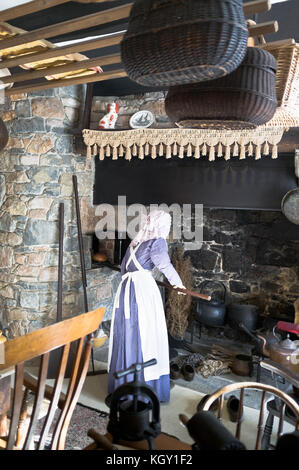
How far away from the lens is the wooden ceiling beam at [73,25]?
1.86m

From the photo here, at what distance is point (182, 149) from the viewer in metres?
3.37

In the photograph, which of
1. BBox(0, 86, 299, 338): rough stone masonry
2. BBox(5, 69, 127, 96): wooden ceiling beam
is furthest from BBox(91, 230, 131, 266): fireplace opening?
BBox(5, 69, 127, 96): wooden ceiling beam

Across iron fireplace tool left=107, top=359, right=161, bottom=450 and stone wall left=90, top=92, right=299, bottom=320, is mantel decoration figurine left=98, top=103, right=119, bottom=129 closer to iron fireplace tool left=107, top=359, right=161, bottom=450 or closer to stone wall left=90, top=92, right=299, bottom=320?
stone wall left=90, top=92, right=299, bottom=320

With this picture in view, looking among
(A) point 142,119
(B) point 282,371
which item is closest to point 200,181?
(A) point 142,119

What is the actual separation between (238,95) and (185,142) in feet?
6.34

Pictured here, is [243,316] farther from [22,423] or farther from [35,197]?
[22,423]

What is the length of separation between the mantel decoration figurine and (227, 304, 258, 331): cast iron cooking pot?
2274mm

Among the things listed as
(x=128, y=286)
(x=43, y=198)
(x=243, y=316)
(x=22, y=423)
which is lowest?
(x=243, y=316)

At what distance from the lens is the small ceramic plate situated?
3.62m

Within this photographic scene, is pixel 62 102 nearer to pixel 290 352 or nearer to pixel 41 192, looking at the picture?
pixel 41 192

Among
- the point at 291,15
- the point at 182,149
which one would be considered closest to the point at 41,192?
the point at 182,149

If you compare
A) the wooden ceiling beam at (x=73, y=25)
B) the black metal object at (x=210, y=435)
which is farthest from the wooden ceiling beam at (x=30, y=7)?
the black metal object at (x=210, y=435)

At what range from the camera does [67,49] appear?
7.32 ft
